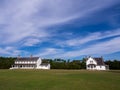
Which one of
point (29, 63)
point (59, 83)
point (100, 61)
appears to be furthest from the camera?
point (29, 63)

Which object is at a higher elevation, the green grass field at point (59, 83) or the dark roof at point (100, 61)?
the dark roof at point (100, 61)

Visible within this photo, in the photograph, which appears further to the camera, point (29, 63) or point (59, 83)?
point (29, 63)

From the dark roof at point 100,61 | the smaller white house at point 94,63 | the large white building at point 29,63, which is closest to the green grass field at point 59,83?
the smaller white house at point 94,63

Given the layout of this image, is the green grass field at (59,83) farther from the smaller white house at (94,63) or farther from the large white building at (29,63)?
the large white building at (29,63)

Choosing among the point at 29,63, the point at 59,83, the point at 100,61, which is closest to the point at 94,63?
the point at 100,61

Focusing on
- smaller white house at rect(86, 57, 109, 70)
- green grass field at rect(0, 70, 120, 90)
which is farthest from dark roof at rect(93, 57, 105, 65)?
green grass field at rect(0, 70, 120, 90)

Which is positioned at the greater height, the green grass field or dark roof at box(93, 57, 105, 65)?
dark roof at box(93, 57, 105, 65)

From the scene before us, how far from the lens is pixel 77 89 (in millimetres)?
13094

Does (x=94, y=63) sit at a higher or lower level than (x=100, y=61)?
lower

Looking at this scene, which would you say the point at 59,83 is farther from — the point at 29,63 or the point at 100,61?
the point at 29,63

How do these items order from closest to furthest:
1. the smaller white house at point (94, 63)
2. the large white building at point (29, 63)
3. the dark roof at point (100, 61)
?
the smaller white house at point (94, 63)
the dark roof at point (100, 61)
the large white building at point (29, 63)

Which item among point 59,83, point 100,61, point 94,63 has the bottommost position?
point 59,83

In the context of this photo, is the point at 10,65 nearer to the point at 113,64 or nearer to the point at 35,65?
the point at 35,65

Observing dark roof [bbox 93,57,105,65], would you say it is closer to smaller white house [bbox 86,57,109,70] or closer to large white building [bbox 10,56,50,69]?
smaller white house [bbox 86,57,109,70]
